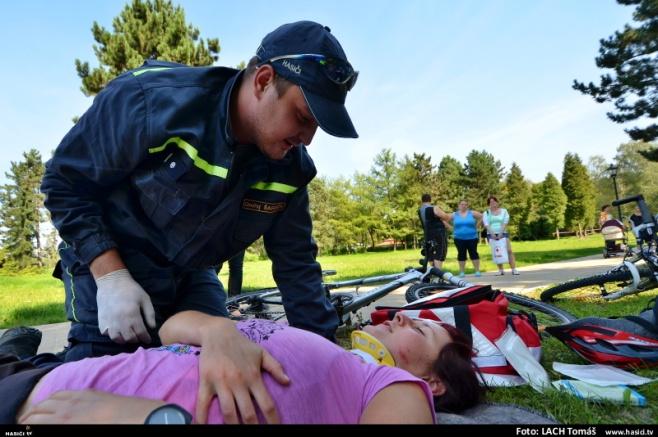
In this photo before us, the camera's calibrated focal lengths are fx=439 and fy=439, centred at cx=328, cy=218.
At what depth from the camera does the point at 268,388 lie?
4.09 ft

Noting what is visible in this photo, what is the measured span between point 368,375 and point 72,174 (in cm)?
137

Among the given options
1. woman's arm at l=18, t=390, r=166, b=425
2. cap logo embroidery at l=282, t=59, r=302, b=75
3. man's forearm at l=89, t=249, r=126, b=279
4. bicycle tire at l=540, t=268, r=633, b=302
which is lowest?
bicycle tire at l=540, t=268, r=633, b=302

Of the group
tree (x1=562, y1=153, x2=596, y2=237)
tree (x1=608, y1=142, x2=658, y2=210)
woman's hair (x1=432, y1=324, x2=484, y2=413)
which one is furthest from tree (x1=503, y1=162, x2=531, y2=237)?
woman's hair (x1=432, y1=324, x2=484, y2=413)

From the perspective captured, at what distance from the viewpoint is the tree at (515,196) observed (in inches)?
2141

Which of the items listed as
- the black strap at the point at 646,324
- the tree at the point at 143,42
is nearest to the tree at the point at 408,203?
the tree at the point at 143,42

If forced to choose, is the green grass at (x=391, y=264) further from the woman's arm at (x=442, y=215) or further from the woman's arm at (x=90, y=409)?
the woman's arm at (x=90, y=409)

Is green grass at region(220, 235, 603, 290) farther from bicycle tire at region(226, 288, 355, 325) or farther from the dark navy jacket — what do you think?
the dark navy jacket

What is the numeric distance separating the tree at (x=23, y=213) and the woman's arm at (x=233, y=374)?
42.9 m

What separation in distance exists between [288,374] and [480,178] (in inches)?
2511

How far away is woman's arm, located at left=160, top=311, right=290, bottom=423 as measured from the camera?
1152mm

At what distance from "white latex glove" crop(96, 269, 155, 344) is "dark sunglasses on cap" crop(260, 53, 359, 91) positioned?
1042 millimetres

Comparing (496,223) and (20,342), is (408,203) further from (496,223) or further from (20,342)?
(20,342)

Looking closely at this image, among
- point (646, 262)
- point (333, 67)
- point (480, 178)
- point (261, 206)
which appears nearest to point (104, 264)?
point (261, 206)

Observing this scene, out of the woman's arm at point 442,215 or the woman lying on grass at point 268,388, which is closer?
the woman lying on grass at point 268,388
